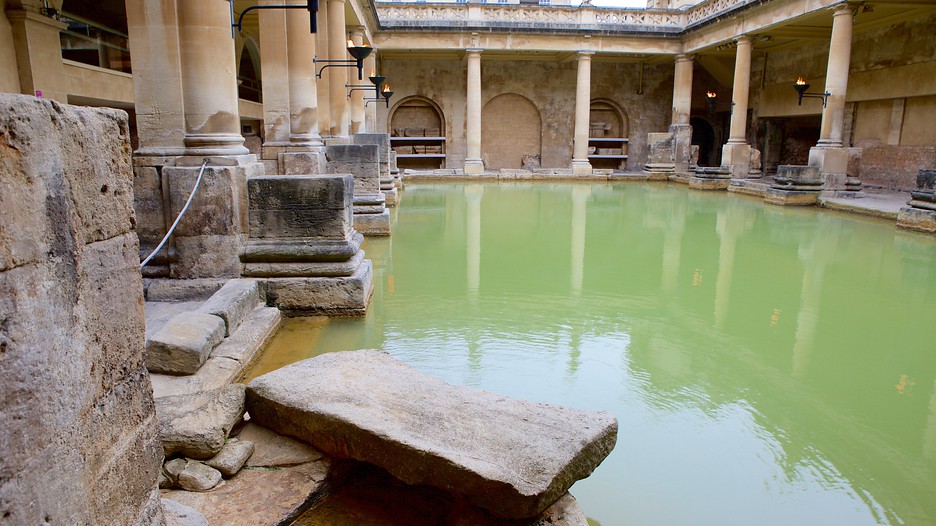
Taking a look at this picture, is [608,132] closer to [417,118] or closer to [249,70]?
[417,118]

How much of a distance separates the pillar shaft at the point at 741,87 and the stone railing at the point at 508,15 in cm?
266

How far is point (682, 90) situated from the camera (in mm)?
22547

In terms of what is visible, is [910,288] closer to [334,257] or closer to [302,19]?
[334,257]

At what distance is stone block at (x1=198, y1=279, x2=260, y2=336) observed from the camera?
4.49m

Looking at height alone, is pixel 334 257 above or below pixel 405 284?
above

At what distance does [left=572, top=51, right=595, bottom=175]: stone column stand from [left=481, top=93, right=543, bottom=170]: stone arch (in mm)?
3629

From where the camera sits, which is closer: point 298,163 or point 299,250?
point 299,250

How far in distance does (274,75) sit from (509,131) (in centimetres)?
1876

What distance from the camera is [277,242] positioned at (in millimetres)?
5562

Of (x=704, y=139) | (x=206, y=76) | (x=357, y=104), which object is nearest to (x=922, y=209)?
(x=206, y=76)

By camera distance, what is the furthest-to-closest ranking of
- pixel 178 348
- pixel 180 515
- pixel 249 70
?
pixel 249 70, pixel 178 348, pixel 180 515

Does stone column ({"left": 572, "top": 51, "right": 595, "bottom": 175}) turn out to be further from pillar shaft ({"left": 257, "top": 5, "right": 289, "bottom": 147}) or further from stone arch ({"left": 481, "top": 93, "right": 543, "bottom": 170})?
pillar shaft ({"left": 257, "top": 5, "right": 289, "bottom": 147})

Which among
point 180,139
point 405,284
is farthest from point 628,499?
point 180,139

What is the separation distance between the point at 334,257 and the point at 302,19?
4.64 metres
